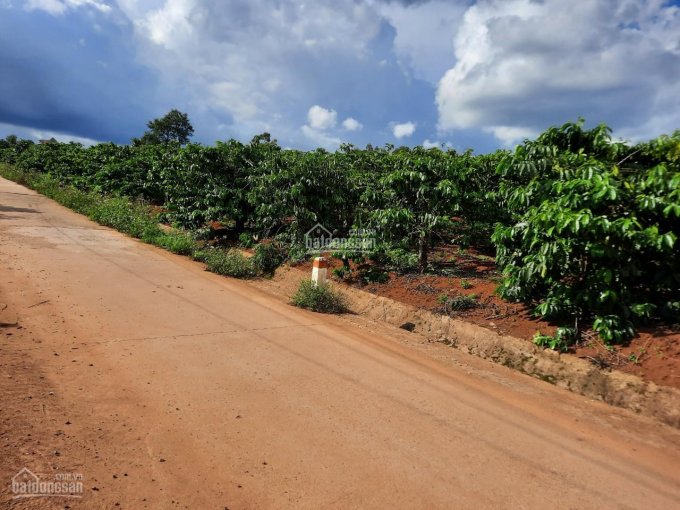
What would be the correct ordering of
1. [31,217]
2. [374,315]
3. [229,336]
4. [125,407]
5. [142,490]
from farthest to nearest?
[31,217] → [374,315] → [229,336] → [125,407] → [142,490]

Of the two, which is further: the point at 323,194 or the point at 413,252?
the point at 323,194

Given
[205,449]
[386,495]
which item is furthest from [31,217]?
[386,495]

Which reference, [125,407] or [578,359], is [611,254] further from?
[125,407]

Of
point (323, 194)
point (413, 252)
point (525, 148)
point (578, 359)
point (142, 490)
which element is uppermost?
point (525, 148)

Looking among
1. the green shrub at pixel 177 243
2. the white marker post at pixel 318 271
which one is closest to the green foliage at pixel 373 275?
the white marker post at pixel 318 271

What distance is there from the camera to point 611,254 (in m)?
4.34

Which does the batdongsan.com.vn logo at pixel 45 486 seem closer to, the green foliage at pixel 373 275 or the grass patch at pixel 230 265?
the green foliage at pixel 373 275

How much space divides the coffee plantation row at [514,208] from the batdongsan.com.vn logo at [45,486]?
4.58 m

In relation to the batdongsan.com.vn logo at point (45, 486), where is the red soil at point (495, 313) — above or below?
above

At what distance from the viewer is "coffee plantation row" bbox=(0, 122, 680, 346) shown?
4413 mm

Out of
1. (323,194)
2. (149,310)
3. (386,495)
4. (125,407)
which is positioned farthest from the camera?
(323,194)

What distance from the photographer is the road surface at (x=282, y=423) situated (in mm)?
2438

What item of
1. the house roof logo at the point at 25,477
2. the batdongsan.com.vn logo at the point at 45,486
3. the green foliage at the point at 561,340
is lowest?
the batdongsan.com.vn logo at the point at 45,486

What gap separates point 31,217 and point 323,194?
9.05m
